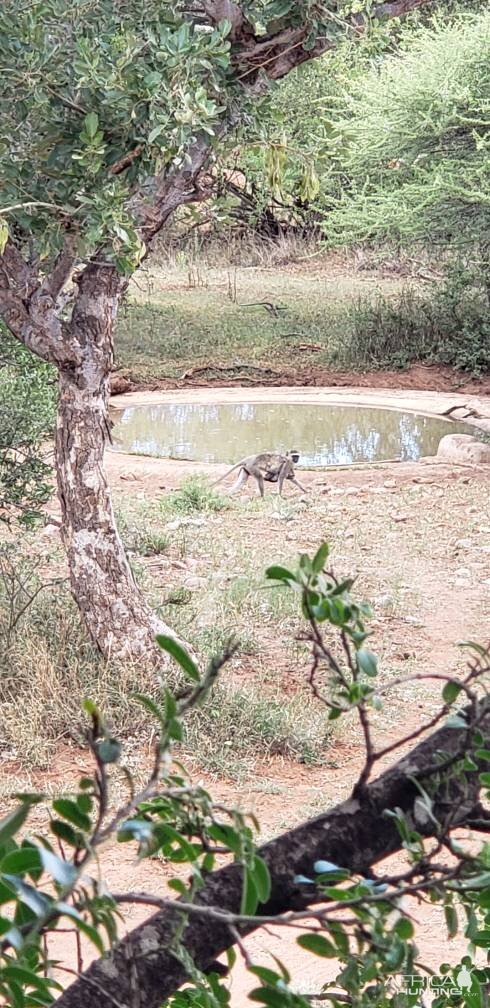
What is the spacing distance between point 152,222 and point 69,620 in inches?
71.5

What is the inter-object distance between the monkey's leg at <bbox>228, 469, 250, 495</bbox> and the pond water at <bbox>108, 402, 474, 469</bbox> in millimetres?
1448

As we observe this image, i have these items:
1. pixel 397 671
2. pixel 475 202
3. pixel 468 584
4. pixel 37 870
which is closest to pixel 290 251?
pixel 475 202

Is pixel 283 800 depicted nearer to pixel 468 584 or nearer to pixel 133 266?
pixel 133 266

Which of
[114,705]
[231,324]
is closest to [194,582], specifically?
[114,705]

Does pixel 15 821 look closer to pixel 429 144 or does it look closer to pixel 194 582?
pixel 194 582

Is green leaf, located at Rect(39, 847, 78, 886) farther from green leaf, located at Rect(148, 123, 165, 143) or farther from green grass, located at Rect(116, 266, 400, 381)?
green grass, located at Rect(116, 266, 400, 381)

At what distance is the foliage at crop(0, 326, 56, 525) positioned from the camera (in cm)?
562

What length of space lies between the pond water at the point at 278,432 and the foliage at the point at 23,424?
5.49 m

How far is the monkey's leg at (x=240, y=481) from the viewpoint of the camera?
381 inches

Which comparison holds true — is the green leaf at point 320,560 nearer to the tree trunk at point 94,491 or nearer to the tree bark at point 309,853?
the tree bark at point 309,853

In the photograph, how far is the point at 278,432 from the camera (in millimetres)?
12664

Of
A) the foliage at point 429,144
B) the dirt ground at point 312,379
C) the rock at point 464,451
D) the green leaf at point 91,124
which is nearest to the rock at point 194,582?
the green leaf at point 91,124

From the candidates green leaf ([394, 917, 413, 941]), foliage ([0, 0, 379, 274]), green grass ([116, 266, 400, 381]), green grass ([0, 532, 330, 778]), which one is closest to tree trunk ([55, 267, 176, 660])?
green grass ([0, 532, 330, 778])

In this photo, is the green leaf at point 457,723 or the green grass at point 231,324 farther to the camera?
the green grass at point 231,324
